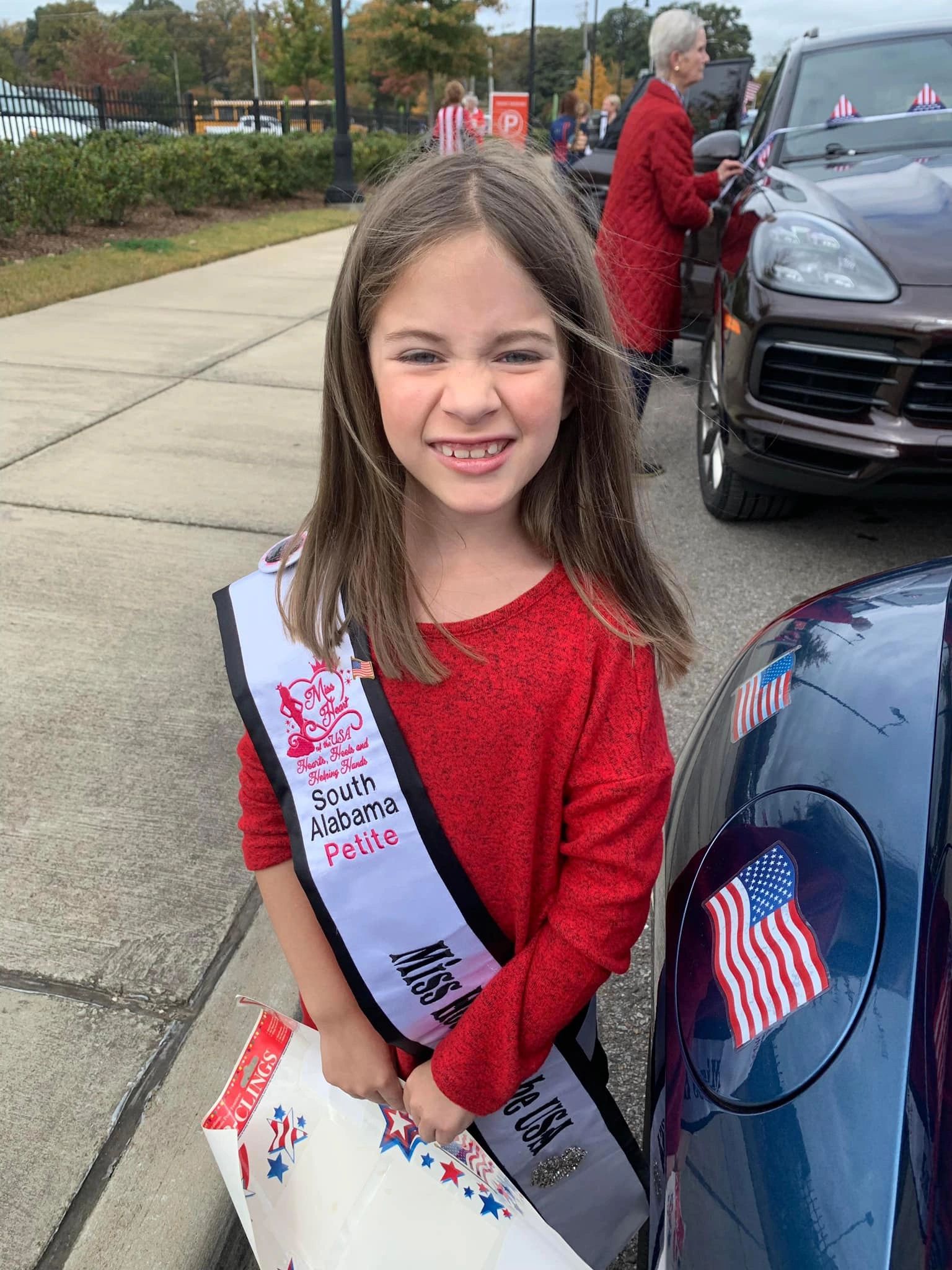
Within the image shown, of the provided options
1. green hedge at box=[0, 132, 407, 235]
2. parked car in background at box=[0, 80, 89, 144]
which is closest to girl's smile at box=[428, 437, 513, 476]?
green hedge at box=[0, 132, 407, 235]

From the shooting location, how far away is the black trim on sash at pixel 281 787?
1.18 m

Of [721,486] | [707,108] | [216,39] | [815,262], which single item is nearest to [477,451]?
[815,262]

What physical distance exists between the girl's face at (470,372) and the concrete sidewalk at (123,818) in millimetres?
1212

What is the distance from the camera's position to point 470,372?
105 centimetres

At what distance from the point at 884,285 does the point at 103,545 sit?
9.03 ft

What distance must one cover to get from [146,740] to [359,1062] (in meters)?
1.60

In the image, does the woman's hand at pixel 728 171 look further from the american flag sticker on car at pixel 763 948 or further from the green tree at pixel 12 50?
the green tree at pixel 12 50

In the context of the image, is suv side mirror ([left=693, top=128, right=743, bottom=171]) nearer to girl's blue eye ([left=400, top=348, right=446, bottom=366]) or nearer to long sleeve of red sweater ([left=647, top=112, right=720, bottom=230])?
long sleeve of red sweater ([left=647, top=112, right=720, bottom=230])

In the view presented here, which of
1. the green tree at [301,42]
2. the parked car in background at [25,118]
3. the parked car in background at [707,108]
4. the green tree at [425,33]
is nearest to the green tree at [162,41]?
the green tree at [301,42]

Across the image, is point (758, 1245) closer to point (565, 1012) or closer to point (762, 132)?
point (565, 1012)

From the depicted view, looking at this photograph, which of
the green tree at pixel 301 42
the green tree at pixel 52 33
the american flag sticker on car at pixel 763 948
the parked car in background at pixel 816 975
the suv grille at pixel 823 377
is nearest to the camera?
the parked car in background at pixel 816 975

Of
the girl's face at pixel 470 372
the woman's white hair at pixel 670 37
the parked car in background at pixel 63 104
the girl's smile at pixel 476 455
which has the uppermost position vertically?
the parked car in background at pixel 63 104

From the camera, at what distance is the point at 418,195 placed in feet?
3.63

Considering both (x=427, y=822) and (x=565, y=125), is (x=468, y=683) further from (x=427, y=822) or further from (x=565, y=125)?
(x=565, y=125)
